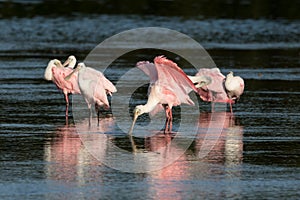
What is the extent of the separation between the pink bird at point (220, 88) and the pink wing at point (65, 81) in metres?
2.15

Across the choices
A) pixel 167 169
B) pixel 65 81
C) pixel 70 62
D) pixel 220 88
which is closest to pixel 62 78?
pixel 65 81

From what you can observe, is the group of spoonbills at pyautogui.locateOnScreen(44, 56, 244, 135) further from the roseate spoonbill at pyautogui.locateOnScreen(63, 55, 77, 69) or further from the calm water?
the calm water

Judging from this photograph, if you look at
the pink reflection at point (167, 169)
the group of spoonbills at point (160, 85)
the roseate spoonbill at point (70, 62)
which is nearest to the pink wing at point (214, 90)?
the group of spoonbills at point (160, 85)

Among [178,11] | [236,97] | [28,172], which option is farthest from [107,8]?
[28,172]

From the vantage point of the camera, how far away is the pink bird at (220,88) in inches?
639

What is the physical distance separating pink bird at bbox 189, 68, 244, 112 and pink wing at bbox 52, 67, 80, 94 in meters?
2.15

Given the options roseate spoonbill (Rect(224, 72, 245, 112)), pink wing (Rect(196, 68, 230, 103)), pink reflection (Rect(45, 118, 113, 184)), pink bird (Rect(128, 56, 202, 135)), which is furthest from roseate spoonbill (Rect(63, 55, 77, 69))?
pink reflection (Rect(45, 118, 113, 184))

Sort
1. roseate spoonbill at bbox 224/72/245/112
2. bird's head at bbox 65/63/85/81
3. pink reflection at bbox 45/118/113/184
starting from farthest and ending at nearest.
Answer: roseate spoonbill at bbox 224/72/245/112 < bird's head at bbox 65/63/85/81 < pink reflection at bbox 45/118/113/184

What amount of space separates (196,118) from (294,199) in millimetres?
5708

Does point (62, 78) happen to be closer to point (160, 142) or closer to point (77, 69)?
point (77, 69)

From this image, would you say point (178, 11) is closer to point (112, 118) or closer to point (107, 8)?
point (107, 8)

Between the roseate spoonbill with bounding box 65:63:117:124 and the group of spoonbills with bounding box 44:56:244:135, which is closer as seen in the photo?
the group of spoonbills with bounding box 44:56:244:135

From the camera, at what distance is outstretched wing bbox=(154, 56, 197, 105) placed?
13.7m

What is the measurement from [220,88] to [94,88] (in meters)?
2.54
